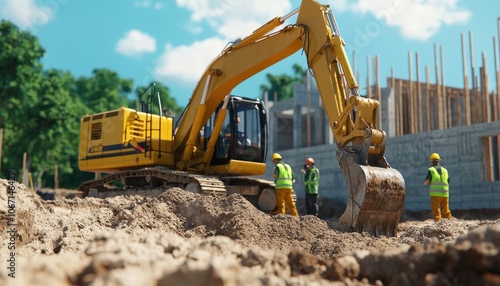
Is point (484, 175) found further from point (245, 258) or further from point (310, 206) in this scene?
point (245, 258)

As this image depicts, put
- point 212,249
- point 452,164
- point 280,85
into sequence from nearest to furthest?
point 212,249, point 452,164, point 280,85

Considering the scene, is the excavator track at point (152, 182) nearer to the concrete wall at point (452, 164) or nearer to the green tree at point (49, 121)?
the concrete wall at point (452, 164)

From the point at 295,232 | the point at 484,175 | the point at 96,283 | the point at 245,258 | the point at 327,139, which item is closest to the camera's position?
the point at 96,283

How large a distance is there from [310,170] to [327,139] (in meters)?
10.1

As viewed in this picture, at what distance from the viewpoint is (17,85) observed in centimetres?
2388

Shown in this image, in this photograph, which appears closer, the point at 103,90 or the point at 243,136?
the point at 243,136

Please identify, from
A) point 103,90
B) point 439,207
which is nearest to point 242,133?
point 439,207

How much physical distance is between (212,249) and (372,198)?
380 centimetres

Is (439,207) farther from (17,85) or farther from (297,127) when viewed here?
(17,85)

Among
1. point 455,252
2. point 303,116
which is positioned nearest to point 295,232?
point 455,252

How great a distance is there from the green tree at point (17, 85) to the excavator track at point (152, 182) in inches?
457

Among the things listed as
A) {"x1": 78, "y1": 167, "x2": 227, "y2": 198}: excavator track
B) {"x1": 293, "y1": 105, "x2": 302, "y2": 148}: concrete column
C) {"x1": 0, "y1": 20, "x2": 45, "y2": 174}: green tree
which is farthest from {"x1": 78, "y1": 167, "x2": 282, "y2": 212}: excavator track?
{"x1": 0, "y1": 20, "x2": 45, "y2": 174}: green tree

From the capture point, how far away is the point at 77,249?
6852 mm

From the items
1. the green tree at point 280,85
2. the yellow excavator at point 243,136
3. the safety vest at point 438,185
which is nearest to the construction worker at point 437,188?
the safety vest at point 438,185
